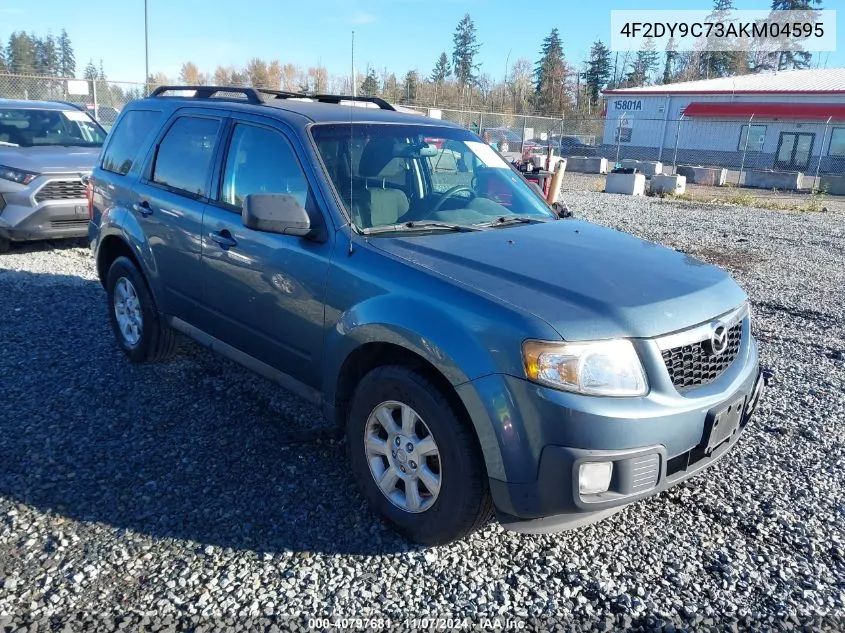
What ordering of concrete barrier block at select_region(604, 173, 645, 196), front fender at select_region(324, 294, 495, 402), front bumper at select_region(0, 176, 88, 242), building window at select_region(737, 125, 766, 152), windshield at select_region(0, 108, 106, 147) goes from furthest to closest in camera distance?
building window at select_region(737, 125, 766, 152)
concrete barrier block at select_region(604, 173, 645, 196)
windshield at select_region(0, 108, 106, 147)
front bumper at select_region(0, 176, 88, 242)
front fender at select_region(324, 294, 495, 402)

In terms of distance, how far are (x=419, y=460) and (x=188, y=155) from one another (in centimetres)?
267

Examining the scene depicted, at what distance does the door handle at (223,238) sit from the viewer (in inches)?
148

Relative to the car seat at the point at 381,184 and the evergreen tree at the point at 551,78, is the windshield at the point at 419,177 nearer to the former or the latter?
the car seat at the point at 381,184

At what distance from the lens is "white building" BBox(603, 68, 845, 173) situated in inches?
1375

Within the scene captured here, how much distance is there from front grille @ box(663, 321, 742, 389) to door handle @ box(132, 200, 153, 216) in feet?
11.5

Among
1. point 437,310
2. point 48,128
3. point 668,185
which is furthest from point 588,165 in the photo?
point 437,310

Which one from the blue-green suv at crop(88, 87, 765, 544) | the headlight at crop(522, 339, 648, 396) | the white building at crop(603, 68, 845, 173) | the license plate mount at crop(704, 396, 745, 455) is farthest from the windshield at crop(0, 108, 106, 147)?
the white building at crop(603, 68, 845, 173)

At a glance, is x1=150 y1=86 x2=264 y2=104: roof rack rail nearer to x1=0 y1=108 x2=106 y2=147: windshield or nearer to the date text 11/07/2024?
the date text 11/07/2024

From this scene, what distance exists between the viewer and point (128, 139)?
4.99 m

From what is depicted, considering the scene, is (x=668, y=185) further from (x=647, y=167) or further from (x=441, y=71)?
(x=441, y=71)

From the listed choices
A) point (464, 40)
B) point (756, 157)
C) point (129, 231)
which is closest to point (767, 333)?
point (129, 231)

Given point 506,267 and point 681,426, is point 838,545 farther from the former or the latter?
point 506,267

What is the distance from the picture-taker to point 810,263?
9961 mm

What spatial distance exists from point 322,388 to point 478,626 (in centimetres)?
137
